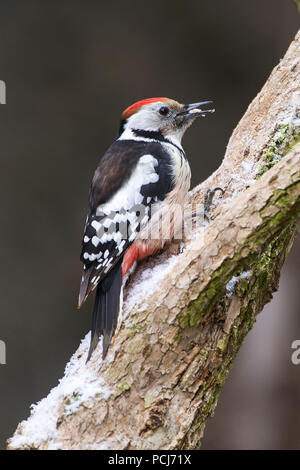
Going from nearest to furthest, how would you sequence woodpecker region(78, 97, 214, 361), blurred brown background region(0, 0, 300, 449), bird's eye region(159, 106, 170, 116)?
woodpecker region(78, 97, 214, 361), bird's eye region(159, 106, 170, 116), blurred brown background region(0, 0, 300, 449)

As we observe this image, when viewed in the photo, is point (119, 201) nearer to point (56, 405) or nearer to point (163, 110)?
point (163, 110)

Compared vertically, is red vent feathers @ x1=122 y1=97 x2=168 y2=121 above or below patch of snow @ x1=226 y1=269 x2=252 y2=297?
above

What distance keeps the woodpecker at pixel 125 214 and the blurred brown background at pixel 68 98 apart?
2007 millimetres

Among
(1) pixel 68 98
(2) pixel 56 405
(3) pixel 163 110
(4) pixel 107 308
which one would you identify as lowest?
(2) pixel 56 405

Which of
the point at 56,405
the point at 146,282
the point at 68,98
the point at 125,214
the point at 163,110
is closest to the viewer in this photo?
the point at 56,405

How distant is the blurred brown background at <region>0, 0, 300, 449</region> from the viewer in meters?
4.08

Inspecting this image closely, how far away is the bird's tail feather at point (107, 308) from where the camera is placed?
1600 millimetres

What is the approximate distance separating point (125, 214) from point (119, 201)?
0.05 m

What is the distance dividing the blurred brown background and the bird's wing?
204 cm

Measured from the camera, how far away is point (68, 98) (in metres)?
4.19

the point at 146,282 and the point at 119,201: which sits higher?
the point at 119,201

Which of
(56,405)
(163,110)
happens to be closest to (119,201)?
(163,110)

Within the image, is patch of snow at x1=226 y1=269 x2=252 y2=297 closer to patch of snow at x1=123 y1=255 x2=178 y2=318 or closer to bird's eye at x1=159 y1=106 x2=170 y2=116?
patch of snow at x1=123 y1=255 x2=178 y2=318

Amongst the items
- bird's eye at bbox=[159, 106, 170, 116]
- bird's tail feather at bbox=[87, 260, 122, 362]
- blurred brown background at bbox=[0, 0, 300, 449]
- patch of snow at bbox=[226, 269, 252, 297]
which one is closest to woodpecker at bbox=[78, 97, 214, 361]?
bird's tail feather at bbox=[87, 260, 122, 362]
